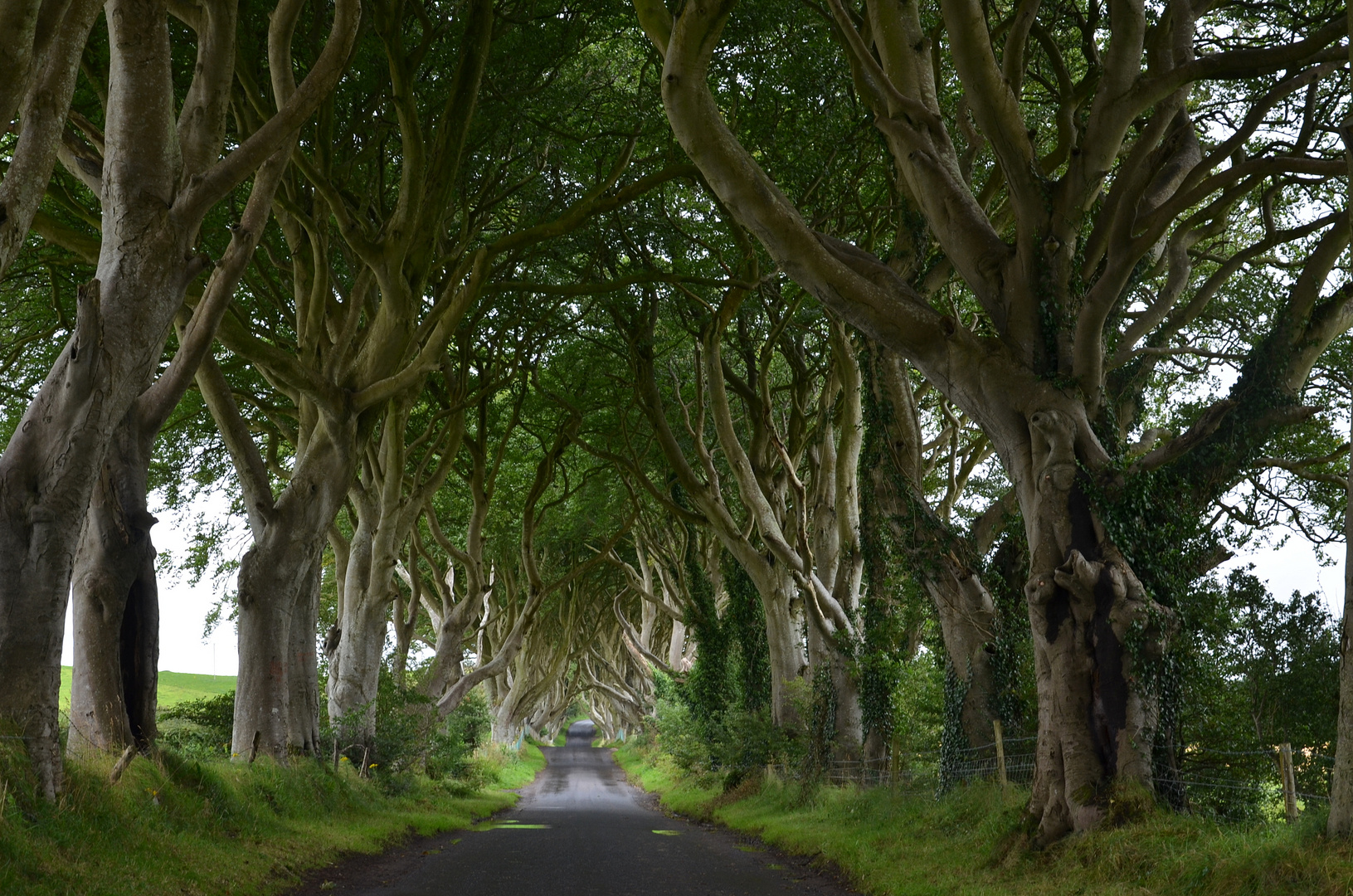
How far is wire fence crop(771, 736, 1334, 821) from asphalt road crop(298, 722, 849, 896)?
2231 mm

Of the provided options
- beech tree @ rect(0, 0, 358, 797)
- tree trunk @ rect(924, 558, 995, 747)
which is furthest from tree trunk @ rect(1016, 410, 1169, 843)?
beech tree @ rect(0, 0, 358, 797)

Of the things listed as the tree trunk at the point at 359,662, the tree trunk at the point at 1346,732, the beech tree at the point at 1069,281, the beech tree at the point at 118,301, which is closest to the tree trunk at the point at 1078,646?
the beech tree at the point at 1069,281

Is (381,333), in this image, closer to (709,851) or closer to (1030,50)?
(709,851)

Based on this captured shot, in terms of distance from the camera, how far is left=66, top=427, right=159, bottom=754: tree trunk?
31.7ft

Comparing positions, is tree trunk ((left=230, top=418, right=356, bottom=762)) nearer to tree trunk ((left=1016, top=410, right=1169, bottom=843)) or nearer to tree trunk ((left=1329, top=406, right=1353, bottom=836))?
tree trunk ((left=1016, top=410, right=1169, bottom=843))

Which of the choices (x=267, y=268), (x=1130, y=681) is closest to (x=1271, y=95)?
(x=1130, y=681)

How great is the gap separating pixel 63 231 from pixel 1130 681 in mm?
10699

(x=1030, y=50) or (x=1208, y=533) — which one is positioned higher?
(x=1030, y=50)

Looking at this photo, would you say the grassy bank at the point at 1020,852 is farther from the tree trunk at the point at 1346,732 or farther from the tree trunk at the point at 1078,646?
the tree trunk at the point at 1078,646

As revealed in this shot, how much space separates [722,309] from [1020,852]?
9.59 m

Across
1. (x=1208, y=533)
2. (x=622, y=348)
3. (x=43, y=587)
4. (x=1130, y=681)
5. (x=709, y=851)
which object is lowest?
(x=709, y=851)

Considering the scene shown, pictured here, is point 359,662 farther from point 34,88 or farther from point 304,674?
point 34,88

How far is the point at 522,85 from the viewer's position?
13.8 metres

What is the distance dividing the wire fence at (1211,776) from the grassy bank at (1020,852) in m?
0.34
